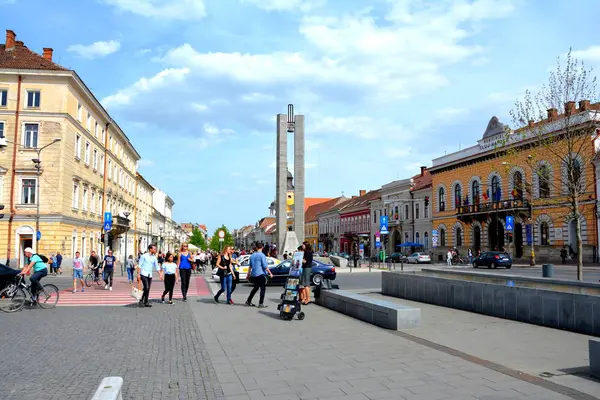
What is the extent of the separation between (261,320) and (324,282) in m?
5.85

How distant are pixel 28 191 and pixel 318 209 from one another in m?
88.3

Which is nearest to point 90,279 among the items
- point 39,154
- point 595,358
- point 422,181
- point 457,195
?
point 39,154

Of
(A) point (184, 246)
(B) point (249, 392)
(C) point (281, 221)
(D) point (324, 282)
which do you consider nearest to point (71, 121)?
(C) point (281, 221)

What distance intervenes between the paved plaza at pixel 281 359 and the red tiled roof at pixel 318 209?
9789cm

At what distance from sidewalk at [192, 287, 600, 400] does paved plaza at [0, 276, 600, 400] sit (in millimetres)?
16

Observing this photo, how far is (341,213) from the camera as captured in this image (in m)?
92.2

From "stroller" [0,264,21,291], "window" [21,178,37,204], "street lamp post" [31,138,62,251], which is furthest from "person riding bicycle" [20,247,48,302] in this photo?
"window" [21,178,37,204]

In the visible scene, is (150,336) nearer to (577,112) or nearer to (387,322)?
(387,322)

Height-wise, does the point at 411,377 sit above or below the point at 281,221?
below

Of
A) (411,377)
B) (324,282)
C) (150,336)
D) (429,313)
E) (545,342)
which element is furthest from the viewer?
(324,282)

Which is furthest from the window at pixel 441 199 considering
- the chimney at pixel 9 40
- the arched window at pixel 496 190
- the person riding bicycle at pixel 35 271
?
the person riding bicycle at pixel 35 271

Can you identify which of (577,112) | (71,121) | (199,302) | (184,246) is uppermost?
(71,121)

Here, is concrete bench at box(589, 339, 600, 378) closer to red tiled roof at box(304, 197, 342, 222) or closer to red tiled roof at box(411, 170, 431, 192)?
red tiled roof at box(411, 170, 431, 192)

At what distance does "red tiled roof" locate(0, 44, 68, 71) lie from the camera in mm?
36719
